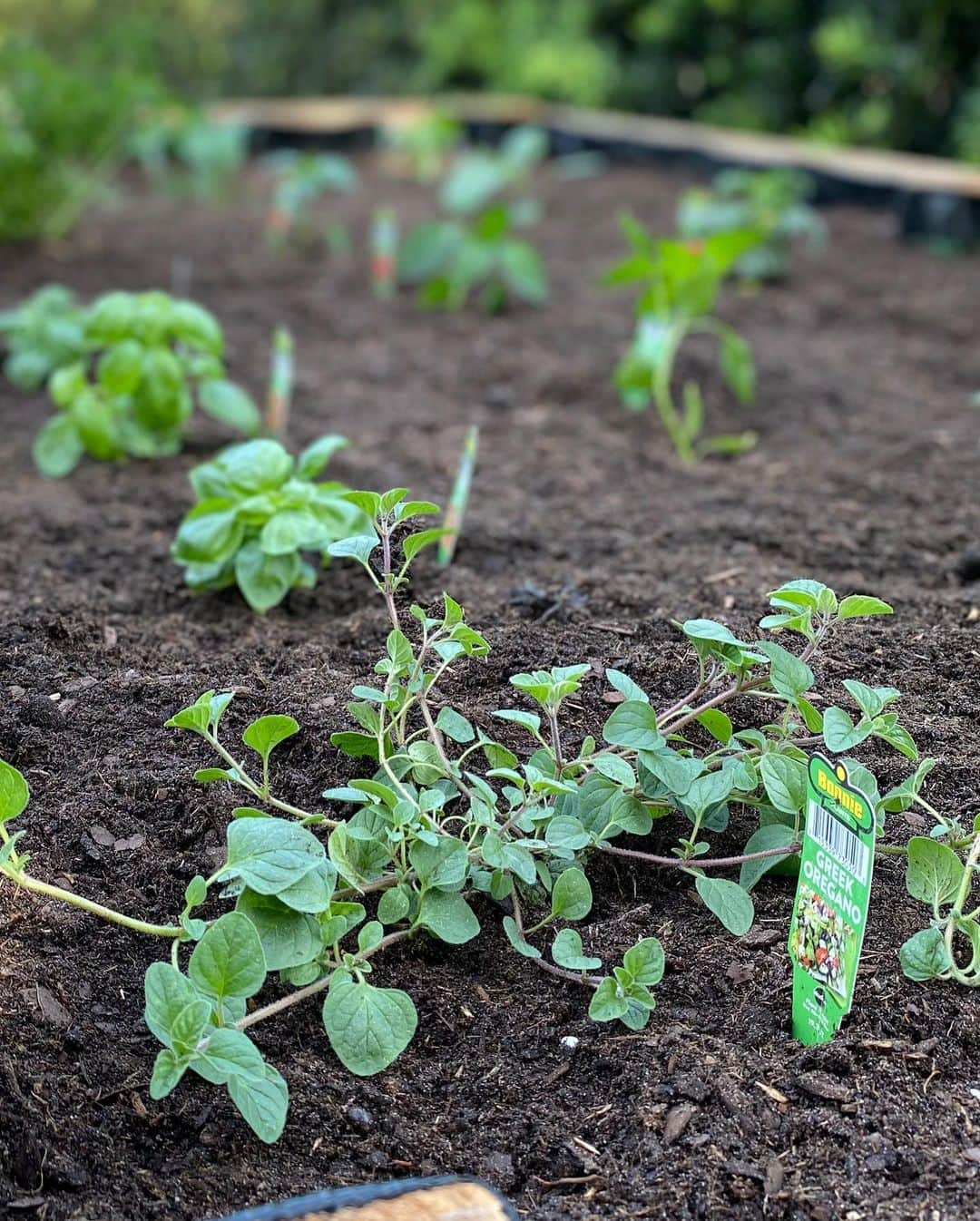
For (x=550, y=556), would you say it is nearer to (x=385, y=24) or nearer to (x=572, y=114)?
(x=572, y=114)

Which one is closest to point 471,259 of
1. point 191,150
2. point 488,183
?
point 488,183

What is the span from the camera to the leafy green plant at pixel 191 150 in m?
5.64

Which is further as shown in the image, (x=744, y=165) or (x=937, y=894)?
(x=744, y=165)

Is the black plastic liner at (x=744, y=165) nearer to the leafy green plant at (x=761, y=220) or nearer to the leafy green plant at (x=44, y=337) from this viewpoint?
the leafy green plant at (x=761, y=220)

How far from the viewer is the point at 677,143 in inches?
243

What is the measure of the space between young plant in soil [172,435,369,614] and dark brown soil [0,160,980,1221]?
0.07 metres

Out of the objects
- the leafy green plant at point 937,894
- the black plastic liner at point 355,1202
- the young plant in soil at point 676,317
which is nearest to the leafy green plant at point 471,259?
the young plant in soil at point 676,317

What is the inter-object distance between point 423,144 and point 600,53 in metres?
1.68

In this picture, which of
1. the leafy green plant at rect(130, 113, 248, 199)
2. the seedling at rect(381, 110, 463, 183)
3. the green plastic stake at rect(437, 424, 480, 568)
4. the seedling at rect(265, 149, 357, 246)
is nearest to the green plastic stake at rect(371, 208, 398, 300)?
the seedling at rect(265, 149, 357, 246)

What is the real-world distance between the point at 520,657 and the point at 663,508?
88cm

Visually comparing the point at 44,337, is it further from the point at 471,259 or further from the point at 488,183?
the point at 488,183

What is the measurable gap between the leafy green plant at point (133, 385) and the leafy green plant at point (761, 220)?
79.1 inches

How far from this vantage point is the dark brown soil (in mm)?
1216

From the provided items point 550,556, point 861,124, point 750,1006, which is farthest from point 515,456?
point 861,124
